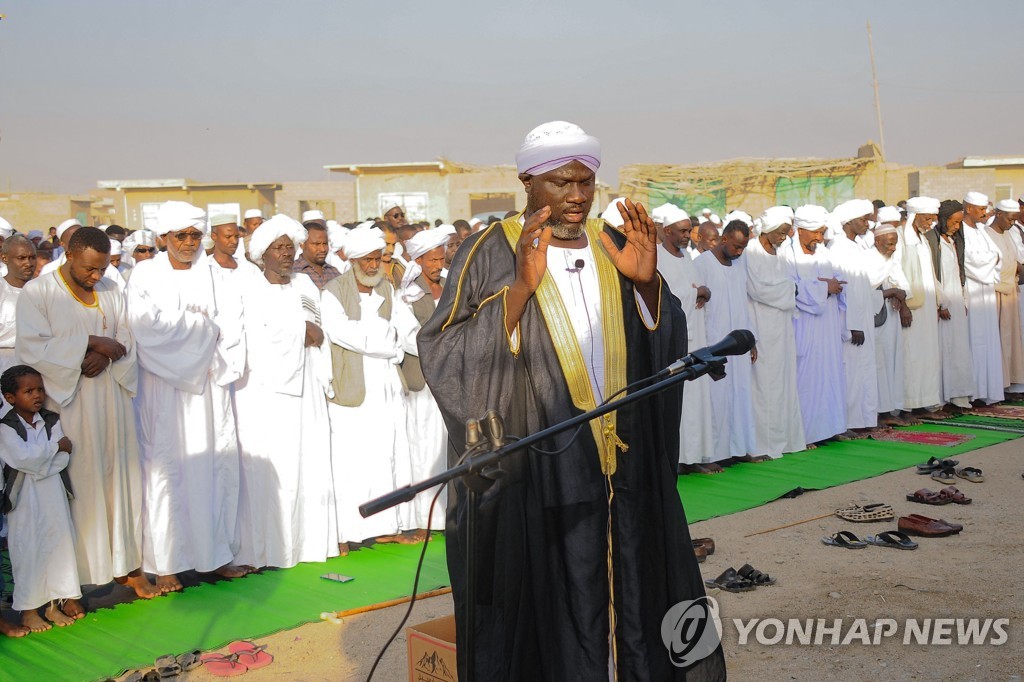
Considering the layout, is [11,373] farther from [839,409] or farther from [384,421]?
[839,409]

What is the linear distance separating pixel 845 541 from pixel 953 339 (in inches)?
245

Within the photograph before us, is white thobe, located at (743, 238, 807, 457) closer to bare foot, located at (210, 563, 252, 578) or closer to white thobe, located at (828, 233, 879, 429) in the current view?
white thobe, located at (828, 233, 879, 429)

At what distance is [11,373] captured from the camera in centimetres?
554

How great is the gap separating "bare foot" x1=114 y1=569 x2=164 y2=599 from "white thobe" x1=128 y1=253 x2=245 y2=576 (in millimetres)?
66

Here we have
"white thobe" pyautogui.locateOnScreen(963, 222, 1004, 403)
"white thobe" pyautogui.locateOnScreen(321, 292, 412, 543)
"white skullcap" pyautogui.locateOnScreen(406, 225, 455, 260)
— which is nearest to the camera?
"white thobe" pyautogui.locateOnScreen(321, 292, 412, 543)

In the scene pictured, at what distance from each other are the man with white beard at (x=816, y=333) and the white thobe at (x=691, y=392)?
152 centimetres

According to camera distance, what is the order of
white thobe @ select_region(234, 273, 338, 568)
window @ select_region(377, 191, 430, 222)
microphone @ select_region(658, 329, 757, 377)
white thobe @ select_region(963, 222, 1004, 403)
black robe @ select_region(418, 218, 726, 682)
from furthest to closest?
window @ select_region(377, 191, 430, 222) → white thobe @ select_region(963, 222, 1004, 403) → white thobe @ select_region(234, 273, 338, 568) → black robe @ select_region(418, 218, 726, 682) → microphone @ select_region(658, 329, 757, 377)

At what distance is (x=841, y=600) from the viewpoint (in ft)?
18.0

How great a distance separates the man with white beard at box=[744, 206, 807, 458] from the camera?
9.59m

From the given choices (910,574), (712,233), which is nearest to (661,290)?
(910,574)

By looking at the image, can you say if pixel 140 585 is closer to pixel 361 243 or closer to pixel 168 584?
pixel 168 584

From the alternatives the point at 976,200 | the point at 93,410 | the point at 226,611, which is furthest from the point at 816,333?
the point at 93,410

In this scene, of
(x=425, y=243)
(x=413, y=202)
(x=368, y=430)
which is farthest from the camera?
(x=413, y=202)
